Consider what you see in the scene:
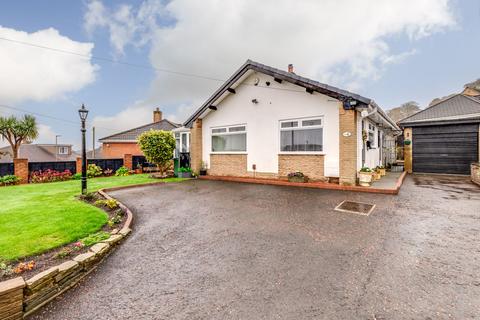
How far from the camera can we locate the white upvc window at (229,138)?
38.0ft

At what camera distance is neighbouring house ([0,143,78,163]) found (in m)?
32.0

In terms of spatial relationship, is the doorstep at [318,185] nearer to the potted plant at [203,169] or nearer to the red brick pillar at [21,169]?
the potted plant at [203,169]

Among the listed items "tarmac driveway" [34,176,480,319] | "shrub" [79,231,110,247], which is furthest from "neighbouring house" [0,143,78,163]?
"tarmac driveway" [34,176,480,319]

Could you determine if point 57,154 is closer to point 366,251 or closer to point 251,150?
point 251,150

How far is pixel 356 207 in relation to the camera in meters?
5.80

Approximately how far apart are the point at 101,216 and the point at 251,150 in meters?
7.41

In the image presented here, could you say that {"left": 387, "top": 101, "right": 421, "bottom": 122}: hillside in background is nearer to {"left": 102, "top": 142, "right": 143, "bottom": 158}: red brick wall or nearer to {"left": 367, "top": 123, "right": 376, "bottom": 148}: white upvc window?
{"left": 367, "top": 123, "right": 376, "bottom": 148}: white upvc window

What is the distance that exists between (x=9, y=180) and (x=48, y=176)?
1.50 metres

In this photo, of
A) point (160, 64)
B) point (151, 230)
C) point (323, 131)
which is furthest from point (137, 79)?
point (151, 230)

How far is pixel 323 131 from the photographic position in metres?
9.07

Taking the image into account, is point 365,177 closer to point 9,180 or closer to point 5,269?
point 5,269

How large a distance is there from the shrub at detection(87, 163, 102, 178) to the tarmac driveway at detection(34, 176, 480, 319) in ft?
34.2

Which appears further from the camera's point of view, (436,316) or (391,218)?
(391,218)

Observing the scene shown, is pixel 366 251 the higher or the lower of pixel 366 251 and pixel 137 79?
the lower
